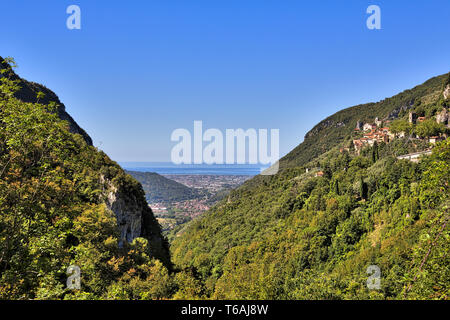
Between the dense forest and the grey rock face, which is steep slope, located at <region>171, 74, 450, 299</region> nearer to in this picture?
the dense forest

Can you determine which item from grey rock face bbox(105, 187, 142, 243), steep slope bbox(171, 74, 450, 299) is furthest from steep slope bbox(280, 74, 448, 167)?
grey rock face bbox(105, 187, 142, 243)

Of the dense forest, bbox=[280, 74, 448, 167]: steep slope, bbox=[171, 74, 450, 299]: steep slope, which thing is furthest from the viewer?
bbox=[280, 74, 448, 167]: steep slope

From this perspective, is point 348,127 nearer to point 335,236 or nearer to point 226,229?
point 226,229

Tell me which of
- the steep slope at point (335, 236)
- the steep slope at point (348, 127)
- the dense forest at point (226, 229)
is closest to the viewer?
the dense forest at point (226, 229)

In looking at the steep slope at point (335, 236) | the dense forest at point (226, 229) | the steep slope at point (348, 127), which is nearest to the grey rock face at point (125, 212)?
the dense forest at point (226, 229)

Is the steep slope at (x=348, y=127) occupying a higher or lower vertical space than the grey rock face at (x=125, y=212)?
higher

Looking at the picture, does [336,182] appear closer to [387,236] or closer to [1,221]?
[387,236]

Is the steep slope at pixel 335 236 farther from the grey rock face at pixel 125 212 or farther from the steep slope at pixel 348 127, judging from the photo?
the steep slope at pixel 348 127
